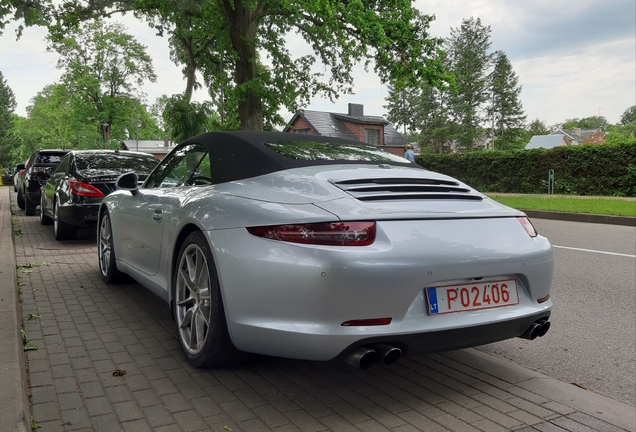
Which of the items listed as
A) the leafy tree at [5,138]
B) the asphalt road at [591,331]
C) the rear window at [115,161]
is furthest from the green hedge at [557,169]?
the leafy tree at [5,138]

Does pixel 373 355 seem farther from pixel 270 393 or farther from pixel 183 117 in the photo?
pixel 183 117

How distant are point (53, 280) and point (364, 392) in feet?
13.7

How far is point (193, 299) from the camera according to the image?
137 inches

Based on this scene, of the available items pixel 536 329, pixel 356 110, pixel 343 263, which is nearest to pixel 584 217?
pixel 536 329

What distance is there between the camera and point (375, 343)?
2670 mm

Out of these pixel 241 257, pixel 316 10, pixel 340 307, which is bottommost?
pixel 340 307

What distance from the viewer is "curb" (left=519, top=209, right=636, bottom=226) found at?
40.7 feet

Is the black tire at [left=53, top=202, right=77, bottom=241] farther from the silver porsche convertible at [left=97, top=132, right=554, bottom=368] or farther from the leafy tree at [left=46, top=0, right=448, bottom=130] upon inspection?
the leafy tree at [left=46, top=0, right=448, bottom=130]

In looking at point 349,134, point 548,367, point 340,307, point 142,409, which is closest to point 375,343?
point 340,307

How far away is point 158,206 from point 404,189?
1.92 meters

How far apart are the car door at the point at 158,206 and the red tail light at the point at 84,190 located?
12.0 feet

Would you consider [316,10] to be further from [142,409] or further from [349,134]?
[349,134]

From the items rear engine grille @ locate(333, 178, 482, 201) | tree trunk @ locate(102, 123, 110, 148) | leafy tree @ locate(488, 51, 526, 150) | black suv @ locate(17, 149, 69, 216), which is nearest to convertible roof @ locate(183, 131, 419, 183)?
rear engine grille @ locate(333, 178, 482, 201)

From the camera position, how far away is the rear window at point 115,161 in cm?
895
